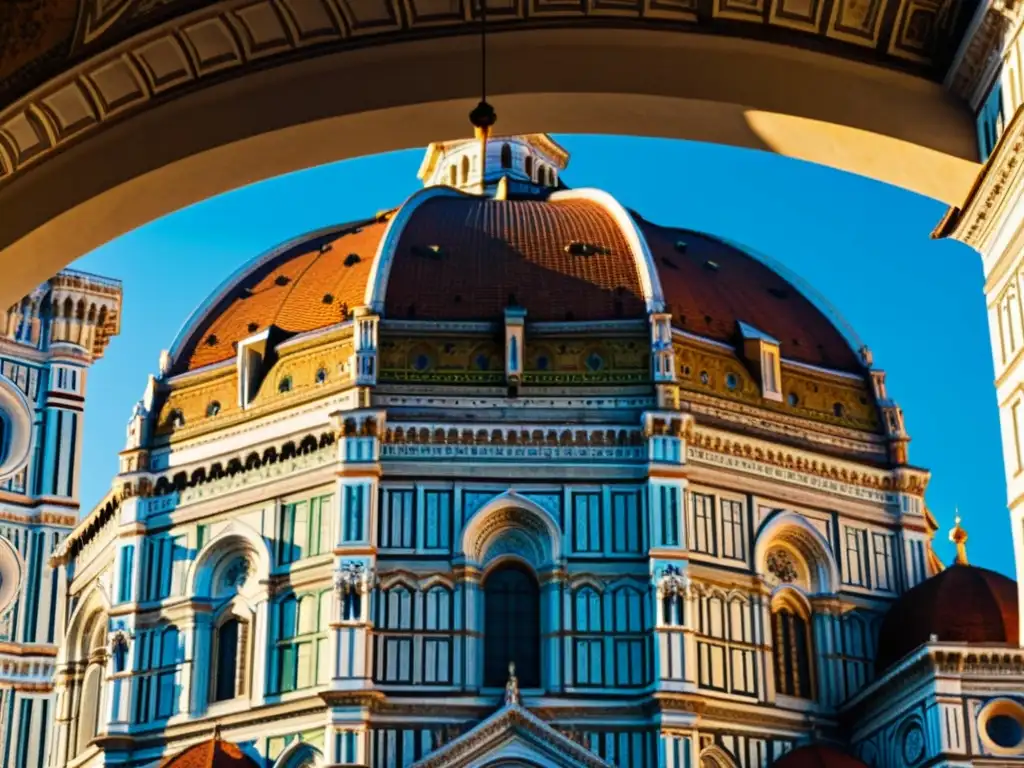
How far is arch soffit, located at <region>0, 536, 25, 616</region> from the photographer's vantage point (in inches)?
1813

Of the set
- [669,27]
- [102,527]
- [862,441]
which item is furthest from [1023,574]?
[102,527]

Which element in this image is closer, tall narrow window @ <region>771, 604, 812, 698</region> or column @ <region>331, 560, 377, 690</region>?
column @ <region>331, 560, 377, 690</region>

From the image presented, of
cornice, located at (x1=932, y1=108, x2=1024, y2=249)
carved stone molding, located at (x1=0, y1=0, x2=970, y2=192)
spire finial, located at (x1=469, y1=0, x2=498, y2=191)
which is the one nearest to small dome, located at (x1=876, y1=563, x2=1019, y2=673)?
cornice, located at (x1=932, y1=108, x2=1024, y2=249)

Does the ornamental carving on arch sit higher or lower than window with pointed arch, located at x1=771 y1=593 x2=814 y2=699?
higher

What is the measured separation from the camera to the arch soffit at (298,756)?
120 feet

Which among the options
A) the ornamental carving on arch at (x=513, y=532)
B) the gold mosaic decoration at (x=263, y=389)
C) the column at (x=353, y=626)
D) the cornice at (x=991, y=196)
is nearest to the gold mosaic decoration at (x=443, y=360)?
the gold mosaic decoration at (x=263, y=389)

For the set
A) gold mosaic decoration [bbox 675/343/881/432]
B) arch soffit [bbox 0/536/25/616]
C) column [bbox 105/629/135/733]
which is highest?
gold mosaic decoration [bbox 675/343/881/432]

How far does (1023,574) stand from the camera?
8.80 metres

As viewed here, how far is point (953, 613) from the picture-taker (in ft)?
124

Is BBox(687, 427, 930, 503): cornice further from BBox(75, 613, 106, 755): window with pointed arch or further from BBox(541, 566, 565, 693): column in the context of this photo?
BBox(75, 613, 106, 755): window with pointed arch

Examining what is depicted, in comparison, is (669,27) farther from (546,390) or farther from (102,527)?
(102,527)

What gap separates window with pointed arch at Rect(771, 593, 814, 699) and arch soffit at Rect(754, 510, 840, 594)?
724 millimetres

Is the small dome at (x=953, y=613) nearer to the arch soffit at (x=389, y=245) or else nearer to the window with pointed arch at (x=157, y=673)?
the arch soffit at (x=389, y=245)

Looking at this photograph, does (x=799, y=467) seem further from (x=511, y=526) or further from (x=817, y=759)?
(x=817, y=759)
